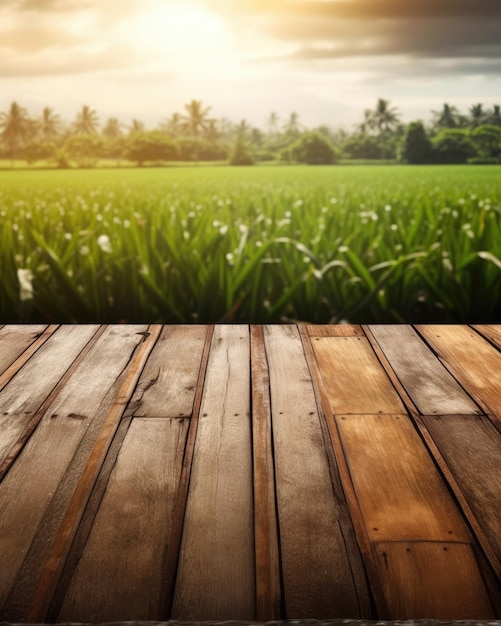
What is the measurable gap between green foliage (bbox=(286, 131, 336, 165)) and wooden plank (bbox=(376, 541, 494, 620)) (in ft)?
7.88

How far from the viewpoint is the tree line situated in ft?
9.83

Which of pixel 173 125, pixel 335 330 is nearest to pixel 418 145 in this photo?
pixel 173 125

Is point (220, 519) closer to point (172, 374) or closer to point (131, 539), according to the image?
point (131, 539)

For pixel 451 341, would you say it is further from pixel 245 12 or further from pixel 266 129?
pixel 245 12

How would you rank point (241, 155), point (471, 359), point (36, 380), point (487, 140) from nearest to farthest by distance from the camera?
point (36, 380) < point (471, 359) < point (241, 155) < point (487, 140)

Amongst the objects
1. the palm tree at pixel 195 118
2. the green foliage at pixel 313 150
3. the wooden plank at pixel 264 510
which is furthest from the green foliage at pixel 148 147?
the wooden plank at pixel 264 510

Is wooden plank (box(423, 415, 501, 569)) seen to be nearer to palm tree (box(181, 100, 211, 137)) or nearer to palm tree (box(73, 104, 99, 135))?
palm tree (box(181, 100, 211, 137))

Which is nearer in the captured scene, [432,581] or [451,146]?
[432,581]

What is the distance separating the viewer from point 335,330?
75.1 inches

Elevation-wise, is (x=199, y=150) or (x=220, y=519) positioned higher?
(x=199, y=150)

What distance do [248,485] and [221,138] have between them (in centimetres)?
233

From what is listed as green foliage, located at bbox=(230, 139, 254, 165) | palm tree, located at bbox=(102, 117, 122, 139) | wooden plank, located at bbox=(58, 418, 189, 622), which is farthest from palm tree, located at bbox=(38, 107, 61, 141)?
wooden plank, located at bbox=(58, 418, 189, 622)

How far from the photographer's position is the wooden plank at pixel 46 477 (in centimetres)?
74

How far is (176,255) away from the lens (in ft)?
7.13
